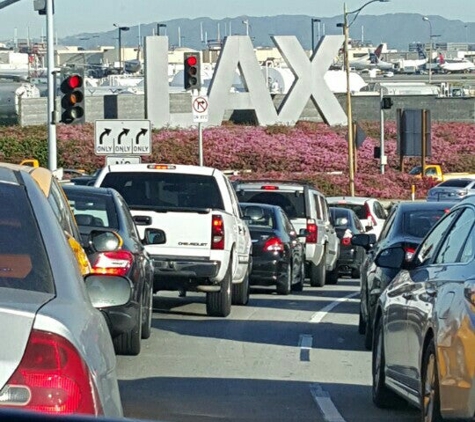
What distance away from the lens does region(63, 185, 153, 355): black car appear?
42.0 feet

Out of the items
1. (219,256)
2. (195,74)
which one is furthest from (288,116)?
(219,256)

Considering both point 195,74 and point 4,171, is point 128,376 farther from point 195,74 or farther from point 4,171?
point 195,74

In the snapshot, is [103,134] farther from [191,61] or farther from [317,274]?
[317,274]

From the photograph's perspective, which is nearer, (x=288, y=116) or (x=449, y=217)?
(x=449, y=217)

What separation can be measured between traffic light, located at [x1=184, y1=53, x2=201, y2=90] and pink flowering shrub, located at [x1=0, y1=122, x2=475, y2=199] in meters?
23.0

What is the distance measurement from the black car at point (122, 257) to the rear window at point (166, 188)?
3126 mm

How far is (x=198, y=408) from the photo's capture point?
10.4 m

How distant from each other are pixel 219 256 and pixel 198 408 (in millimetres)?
6671

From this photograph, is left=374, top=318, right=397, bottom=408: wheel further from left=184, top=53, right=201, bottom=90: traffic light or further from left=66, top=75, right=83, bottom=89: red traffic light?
left=184, top=53, right=201, bottom=90: traffic light

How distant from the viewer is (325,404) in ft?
34.8

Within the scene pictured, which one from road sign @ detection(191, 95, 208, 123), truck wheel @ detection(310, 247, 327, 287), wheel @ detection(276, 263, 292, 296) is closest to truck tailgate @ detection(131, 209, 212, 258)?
wheel @ detection(276, 263, 292, 296)

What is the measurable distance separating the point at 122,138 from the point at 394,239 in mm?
15047

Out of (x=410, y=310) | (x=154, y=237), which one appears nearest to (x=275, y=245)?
(x=154, y=237)

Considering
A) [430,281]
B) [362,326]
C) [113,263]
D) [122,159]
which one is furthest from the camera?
[122,159]
